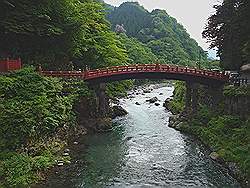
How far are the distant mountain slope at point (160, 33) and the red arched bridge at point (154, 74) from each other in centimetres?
8392

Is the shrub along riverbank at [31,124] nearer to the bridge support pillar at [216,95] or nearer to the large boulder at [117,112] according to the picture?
the large boulder at [117,112]

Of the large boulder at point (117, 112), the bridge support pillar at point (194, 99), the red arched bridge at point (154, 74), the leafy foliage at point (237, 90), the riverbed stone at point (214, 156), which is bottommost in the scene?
the large boulder at point (117, 112)

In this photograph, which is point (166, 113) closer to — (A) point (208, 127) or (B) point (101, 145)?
(A) point (208, 127)

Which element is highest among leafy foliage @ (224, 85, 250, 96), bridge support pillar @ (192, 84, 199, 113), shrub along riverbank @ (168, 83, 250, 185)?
leafy foliage @ (224, 85, 250, 96)

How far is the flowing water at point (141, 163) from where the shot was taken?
974 inches

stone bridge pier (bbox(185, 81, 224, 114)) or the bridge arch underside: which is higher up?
the bridge arch underside

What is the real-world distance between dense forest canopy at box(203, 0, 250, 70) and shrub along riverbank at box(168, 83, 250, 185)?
3.96 metres

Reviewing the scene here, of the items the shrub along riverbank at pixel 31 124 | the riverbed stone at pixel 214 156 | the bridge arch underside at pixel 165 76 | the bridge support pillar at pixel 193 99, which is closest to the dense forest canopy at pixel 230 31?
the bridge arch underside at pixel 165 76

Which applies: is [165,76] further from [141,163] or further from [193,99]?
[141,163]

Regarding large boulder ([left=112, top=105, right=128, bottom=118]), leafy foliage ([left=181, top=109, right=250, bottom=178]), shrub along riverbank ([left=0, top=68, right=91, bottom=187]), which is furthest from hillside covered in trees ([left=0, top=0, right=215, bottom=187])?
leafy foliage ([left=181, top=109, right=250, bottom=178])

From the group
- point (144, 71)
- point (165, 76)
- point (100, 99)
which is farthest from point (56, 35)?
point (165, 76)

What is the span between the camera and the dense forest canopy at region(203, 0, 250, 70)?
35.8 metres

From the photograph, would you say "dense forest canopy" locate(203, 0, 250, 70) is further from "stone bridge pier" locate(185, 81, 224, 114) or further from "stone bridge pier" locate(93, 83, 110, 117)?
"stone bridge pier" locate(93, 83, 110, 117)

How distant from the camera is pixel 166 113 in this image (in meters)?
55.9
